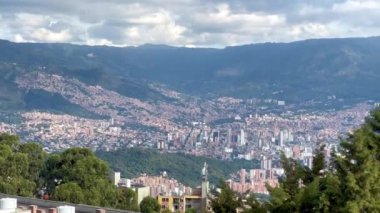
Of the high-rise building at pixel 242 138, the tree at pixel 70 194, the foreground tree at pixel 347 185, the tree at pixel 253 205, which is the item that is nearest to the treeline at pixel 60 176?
the tree at pixel 70 194

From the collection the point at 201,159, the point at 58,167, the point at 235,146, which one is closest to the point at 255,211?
the point at 58,167

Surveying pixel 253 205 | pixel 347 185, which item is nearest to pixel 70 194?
pixel 253 205

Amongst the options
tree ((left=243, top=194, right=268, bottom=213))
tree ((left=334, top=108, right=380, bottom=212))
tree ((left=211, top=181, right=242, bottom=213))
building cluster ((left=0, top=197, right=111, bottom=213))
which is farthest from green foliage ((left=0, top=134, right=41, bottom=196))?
tree ((left=334, top=108, right=380, bottom=212))

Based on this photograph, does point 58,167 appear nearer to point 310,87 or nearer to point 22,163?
point 22,163

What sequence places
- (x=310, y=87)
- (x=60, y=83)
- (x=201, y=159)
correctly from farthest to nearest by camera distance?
1. (x=310, y=87)
2. (x=60, y=83)
3. (x=201, y=159)

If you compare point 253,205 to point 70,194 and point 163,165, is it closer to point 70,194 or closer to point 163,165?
point 70,194

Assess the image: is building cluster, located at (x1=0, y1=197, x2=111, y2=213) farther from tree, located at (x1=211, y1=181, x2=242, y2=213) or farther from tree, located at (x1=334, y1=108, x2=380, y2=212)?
tree, located at (x1=334, y1=108, x2=380, y2=212)
